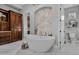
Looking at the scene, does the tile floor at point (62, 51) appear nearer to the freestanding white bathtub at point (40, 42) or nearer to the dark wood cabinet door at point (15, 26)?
the freestanding white bathtub at point (40, 42)

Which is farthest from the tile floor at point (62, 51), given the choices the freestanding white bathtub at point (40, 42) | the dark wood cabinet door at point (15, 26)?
the dark wood cabinet door at point (15, 26)

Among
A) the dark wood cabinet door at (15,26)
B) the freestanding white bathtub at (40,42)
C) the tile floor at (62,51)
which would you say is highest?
the dark wood cabinet door at (15,26)

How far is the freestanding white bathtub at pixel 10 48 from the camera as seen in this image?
11.4 ft

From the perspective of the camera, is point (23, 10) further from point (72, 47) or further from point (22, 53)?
point (72, 47)

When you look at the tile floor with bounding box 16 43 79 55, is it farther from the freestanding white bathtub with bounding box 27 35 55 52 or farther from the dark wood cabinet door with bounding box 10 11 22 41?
the dark wood cabinet door with bounding box 10 11 22 41

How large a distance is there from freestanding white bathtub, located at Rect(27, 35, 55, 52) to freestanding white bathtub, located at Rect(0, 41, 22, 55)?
0.41m

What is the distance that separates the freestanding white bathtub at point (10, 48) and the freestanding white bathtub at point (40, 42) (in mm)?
413

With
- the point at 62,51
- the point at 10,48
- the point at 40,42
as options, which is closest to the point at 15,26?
the point at 10,48

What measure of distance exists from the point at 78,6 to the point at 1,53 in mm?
2935

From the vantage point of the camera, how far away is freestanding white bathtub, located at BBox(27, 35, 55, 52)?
348 cm

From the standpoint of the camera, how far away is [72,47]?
3.59 m

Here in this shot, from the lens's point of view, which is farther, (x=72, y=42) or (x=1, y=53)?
(x=72, y=42)
